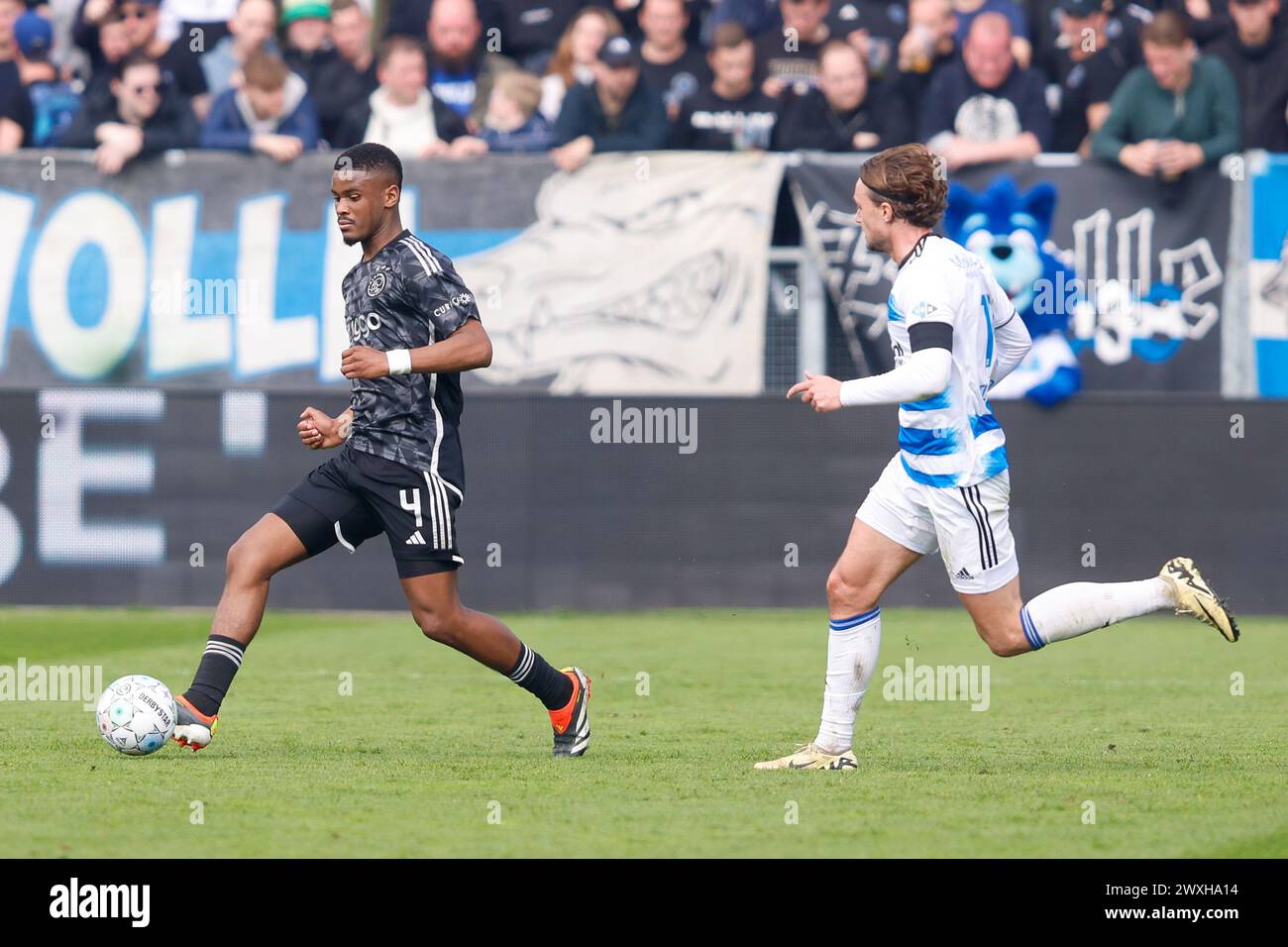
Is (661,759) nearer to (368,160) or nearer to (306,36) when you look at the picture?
(368,160)

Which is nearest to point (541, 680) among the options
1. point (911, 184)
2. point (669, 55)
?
point (911, 184)

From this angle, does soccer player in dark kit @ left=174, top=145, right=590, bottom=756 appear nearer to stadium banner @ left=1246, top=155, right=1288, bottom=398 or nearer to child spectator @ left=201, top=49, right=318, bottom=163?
child spectator @ left=201, top=49, right=318, bottom=163

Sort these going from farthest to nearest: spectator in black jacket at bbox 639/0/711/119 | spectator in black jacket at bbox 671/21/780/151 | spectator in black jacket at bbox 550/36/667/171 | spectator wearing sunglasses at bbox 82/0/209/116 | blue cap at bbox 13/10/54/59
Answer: blue cap at bbox 13/10/54/59 → spectator wearing sunglasses at bbox 82/0/209/116 → spectator in black jacket at bbox 639/0/711/119 → spectator in black jacket at bbox 671/21/780/151 → spectator in black jacket at bbox 550/36/667/171

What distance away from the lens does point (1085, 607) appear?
7738 millimetres

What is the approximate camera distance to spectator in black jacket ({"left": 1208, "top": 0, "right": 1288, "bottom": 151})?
596 inches

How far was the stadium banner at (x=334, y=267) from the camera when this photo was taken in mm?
14859

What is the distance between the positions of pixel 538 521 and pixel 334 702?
14.6ft

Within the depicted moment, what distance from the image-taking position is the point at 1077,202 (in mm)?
14719

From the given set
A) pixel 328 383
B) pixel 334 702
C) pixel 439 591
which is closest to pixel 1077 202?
pixel 328 383

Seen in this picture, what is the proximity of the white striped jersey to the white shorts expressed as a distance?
50 mm

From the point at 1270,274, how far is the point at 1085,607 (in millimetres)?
7598

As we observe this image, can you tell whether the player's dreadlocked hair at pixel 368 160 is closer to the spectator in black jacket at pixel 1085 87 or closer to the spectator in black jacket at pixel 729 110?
the spectator in black jacket at pixel 729 110

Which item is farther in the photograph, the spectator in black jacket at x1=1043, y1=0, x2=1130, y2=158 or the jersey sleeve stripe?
the spectator in black jacket at x1=1043, y1=0, x2=1130, y2=158

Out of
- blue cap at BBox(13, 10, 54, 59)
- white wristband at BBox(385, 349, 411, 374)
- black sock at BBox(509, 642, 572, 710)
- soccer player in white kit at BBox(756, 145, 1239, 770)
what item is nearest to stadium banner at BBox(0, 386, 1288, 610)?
blue cap at BBox(13, 10, 54, 59)
